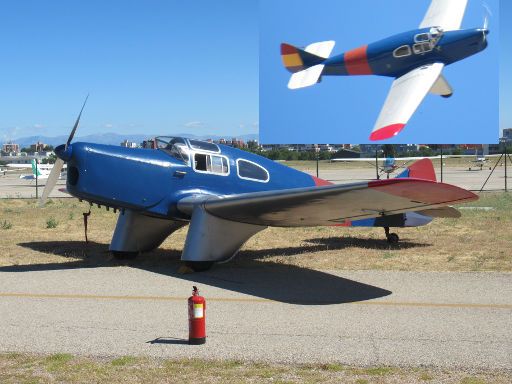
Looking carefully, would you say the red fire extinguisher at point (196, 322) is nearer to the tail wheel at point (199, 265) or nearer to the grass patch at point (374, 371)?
the grass patch at point (374, 371)

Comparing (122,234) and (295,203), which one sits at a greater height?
(295,203)

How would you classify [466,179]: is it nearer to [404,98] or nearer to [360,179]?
[360,179]

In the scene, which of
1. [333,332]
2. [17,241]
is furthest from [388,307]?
[17,241]

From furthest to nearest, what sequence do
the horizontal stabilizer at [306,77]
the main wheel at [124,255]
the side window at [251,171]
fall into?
Result: the horizontal stabilizer at [306,77]
the main wheel at [124,255]
the side window at [251,171]

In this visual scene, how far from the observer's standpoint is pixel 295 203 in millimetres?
9430

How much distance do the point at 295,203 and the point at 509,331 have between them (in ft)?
12.6

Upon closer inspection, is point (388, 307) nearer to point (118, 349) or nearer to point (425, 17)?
point (118, 349)

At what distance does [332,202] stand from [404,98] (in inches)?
432

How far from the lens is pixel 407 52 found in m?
20.2

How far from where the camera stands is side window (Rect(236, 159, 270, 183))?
38.9ft

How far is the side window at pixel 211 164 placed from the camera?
448 inches

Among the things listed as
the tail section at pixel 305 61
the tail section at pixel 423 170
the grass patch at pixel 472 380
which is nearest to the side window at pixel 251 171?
the tail section at pixel 423 170

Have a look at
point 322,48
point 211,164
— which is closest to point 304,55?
point 322,48

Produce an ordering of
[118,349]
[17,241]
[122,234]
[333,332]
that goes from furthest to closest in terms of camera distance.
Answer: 1. [17,241]
2. [122,234]
3. [333,332]
4. [118,349]
